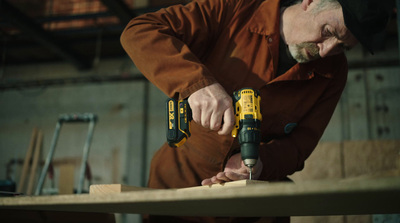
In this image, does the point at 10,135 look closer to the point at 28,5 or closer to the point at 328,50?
the point at 28,5

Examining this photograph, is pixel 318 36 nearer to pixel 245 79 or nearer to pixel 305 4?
pixel 305 4

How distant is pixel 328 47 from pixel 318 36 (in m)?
0.06

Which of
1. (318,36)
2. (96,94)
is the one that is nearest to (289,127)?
(318,36)

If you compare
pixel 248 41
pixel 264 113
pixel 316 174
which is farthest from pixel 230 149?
pixel 316 174

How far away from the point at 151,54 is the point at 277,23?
2.02ft

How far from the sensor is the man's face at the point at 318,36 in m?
1.63

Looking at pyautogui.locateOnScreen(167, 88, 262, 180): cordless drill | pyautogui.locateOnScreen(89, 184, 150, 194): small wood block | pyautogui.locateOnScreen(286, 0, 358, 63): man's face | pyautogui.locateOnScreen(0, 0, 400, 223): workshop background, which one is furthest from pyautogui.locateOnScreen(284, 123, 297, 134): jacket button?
pyautogui.locateOnScreen(0, 0, 400, 223): workshop background

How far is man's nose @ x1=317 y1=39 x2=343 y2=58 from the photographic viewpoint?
5.49ft

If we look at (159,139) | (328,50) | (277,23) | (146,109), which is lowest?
(328,50)

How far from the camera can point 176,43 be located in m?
1.45

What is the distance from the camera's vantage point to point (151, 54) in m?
1.43

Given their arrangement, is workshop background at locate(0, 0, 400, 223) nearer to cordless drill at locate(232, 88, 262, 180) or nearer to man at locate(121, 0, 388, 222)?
man at locate(121, 0, 388, 222)

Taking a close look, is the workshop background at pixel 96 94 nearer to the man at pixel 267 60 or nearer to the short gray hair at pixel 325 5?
the man at pixel 267 60

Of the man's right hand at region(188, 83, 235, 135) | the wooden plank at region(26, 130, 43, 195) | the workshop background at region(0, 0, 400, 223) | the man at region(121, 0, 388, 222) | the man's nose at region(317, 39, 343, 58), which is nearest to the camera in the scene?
the man's right hand at region(188, 83, 235, 135)
